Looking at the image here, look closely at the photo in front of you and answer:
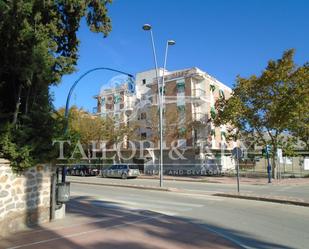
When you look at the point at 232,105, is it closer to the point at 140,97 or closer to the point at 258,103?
the point at 258,103

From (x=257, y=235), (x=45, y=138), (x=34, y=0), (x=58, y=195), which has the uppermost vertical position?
(x=34, y=0)

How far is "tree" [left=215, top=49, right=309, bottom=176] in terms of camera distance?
3164 centimetres

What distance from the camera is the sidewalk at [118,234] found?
327 inches

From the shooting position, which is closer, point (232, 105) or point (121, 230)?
point (121, 230)

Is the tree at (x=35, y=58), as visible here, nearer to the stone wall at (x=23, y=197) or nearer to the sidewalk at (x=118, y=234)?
the stone wall at (x=23, y=197)

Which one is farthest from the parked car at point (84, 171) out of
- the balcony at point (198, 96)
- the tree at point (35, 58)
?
the tree at point (35, 58)

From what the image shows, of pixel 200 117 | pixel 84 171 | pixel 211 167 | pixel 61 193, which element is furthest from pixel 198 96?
pixel 61 193

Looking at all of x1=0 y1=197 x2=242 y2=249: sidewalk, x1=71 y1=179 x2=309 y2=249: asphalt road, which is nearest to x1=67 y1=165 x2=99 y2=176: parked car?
x1=71 y1=179 x2=309 y2=249: asphalt road

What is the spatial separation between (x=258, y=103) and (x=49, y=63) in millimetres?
27864

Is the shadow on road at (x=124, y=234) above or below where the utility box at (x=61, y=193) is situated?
below

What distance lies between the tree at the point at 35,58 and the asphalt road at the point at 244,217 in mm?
5640

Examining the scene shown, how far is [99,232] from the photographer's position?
31.2 feet

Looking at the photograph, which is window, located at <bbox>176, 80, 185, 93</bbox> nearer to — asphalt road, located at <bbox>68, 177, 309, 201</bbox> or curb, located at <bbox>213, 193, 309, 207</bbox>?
asphalt road, located at <bbox>68, 177, 309, 201</bbox>

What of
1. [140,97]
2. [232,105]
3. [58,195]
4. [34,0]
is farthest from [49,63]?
[140,97]
